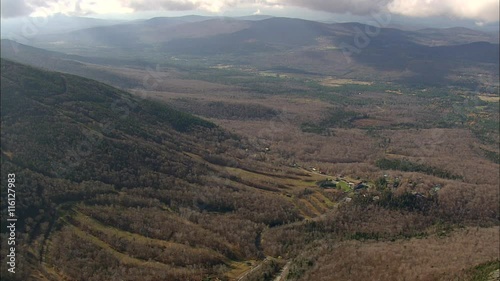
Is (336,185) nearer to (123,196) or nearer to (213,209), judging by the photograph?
(213,209)

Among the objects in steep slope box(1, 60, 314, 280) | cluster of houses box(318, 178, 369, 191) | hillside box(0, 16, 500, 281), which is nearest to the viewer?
hillside box(0, 16, 500, 281)

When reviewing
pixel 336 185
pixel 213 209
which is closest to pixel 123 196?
pixel 213 209

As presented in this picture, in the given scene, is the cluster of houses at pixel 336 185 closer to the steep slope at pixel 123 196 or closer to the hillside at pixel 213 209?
the hillside at pixel 213 209

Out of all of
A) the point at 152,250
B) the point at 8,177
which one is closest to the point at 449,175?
the point at 152,250

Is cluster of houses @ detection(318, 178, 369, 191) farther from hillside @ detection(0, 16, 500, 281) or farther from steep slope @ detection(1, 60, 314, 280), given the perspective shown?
steep slope @ detection(1, 60, 314, 280)

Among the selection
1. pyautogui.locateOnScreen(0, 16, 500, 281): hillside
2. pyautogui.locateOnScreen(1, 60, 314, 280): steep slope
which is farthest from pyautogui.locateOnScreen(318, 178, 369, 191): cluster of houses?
pyautogui.locateOnScreen(1, 60, 314, 280): steep slope

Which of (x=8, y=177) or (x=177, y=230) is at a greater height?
(x=8, y=177)

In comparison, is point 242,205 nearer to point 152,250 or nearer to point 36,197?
point 152,250

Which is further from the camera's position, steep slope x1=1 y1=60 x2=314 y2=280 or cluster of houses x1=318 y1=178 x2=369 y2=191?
cluster of houses x1=318 y1=178 x2=369 y2=191

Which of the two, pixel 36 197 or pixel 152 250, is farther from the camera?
pixel 36 197
